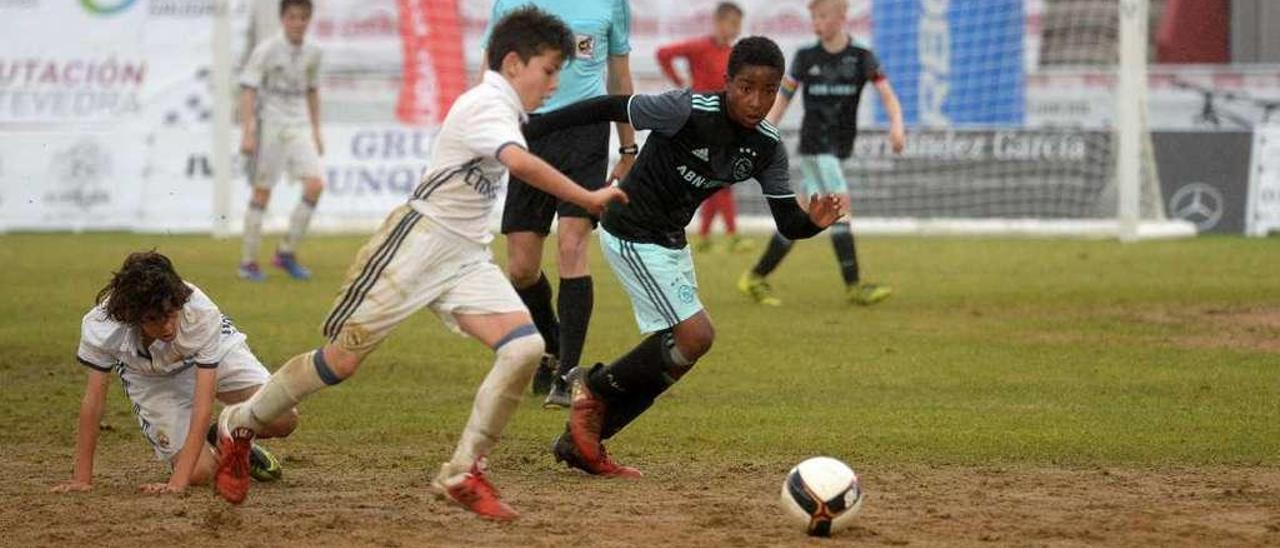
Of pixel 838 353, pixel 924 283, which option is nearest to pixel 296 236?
pixel 924 283

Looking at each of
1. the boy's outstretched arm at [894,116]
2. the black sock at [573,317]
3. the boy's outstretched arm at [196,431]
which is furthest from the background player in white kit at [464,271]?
the boy's outstretched arm at [894,116]

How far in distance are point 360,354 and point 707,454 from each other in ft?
7.14

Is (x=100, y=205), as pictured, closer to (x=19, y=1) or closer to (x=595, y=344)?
(x=19, y=1)

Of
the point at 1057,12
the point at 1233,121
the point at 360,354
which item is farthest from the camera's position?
the point at 1057,12

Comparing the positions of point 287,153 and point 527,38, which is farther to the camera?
point 287,153

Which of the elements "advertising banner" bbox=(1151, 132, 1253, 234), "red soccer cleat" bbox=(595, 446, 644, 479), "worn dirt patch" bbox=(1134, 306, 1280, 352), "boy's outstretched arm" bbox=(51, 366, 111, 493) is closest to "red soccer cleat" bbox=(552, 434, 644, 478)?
"red soccer cleat" bbox=(595, 446, 644, 479)

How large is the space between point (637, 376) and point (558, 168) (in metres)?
2.27

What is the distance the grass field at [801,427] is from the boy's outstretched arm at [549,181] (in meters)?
1.16

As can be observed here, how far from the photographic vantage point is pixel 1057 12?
30.5 meters

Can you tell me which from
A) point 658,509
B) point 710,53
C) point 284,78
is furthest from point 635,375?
point 710,53

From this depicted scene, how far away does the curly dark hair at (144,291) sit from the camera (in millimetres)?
7516

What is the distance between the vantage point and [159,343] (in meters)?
7.91

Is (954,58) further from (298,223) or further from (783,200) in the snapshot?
(783,200)

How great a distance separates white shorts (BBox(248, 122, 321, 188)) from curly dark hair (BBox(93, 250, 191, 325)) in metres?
10.4
